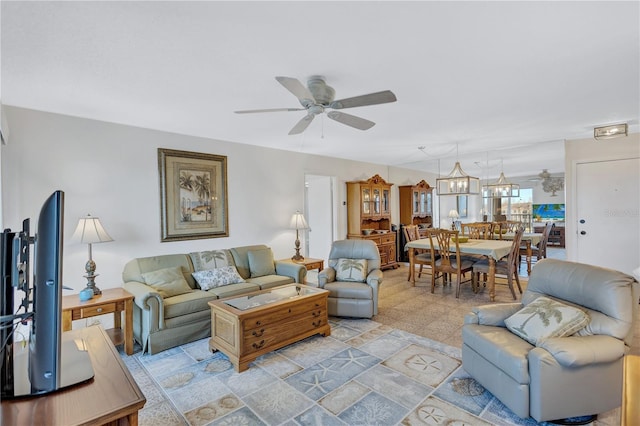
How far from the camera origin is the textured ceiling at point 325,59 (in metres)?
1.70

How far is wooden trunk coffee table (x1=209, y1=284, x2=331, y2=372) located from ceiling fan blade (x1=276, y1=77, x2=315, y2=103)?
6.02 feet

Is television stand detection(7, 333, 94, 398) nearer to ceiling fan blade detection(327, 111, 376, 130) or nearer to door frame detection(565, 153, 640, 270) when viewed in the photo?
ceiling fan blade detection(327, 111, 376, 130)

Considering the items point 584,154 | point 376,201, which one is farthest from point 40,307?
point 584,154

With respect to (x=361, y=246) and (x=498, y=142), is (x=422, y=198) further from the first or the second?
(x=361, y=246)

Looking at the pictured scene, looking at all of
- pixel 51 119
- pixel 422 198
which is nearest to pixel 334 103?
pixel 51 119

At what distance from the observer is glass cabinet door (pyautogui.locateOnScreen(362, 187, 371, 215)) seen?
251 inches

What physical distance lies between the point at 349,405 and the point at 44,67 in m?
3.20

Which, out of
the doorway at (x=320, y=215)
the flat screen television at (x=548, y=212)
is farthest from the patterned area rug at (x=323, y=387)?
the flat screen television at (x=548, y=212)

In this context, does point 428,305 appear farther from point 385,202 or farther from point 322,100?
point 322,100

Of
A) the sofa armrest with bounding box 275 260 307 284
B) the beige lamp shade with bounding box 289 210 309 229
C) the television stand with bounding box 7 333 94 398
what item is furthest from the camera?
the beige lamp shade with bounding box 289 210 309 229

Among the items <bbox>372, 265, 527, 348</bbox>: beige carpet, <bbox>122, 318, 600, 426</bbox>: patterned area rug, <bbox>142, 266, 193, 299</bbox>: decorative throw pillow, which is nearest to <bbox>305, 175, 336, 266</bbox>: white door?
<bbox>372, 265, 527, 348</bbox>: beige carpet

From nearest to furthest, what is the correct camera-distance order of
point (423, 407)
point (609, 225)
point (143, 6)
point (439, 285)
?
point (143, 6), point (423, 407), point (609, 225), point (439, 285)

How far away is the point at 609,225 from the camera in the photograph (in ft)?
15.0

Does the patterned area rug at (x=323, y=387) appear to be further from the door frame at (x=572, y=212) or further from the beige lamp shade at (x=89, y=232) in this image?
the door frame at (x=572, y=212)
